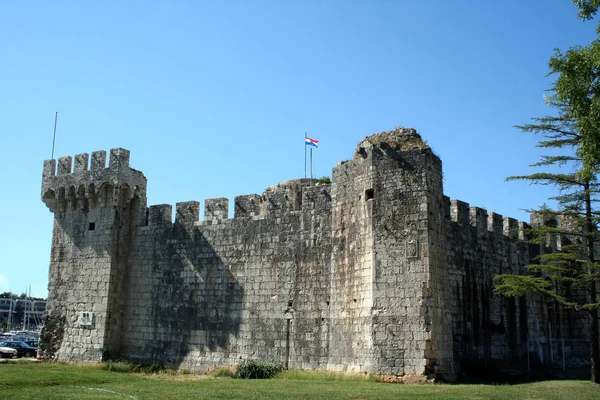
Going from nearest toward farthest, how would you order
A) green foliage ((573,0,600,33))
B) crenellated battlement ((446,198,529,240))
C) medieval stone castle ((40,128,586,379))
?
green foliage ((573,0,600,33)), medieval stone castle ((40,128,586,379)), crenellated battlement ((446,198,529,240))

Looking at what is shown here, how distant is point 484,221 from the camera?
22.6 meters

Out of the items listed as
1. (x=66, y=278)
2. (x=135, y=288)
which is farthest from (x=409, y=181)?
(x=66, y=278)

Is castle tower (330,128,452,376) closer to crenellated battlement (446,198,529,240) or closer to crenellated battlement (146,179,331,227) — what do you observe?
crenellated battlement (146,179,331,227)

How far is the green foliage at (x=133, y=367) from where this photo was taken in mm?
23688

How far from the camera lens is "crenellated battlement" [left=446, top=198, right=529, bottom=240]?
21.3 metres

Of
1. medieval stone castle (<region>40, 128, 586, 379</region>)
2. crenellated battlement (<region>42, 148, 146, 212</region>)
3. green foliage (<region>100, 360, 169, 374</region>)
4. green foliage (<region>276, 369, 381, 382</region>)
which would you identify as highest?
crenellated battlement (<region>42, 148, 146, 212</region>)

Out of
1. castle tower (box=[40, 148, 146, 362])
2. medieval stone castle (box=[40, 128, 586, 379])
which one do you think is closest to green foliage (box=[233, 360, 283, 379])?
medieval stone castle (box=[40, 128, 586, 379])

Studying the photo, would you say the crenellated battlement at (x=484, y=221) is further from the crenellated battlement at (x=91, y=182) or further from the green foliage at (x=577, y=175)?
the crenellated battlement at (x=91, y=182)

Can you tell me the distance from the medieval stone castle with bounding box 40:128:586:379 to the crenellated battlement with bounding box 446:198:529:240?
0.24 ft

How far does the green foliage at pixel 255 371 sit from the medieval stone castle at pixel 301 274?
2.88 ft

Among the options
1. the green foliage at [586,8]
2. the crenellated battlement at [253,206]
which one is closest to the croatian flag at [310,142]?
the crenellated battlement at [253,206]

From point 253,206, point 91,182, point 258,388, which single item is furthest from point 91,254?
point 258,388

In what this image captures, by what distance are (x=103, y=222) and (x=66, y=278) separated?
9.96ft

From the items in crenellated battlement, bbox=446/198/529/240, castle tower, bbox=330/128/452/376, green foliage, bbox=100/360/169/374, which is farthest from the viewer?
green foliage, bbox=100/360/169/374
